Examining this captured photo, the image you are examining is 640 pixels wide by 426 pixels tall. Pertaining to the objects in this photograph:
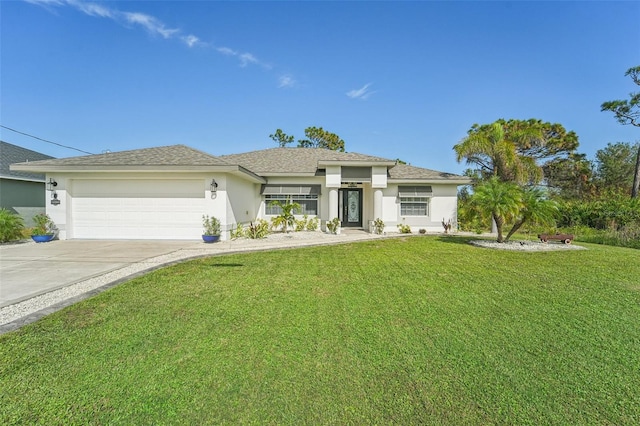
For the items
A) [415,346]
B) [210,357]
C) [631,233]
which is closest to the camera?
A: [210,357]

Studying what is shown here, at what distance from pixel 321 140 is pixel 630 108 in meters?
34.4

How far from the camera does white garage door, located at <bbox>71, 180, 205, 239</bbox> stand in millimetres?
13906

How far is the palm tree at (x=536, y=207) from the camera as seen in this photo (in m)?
11.2

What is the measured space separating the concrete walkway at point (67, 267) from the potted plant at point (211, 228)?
49 cm

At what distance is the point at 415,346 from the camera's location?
371cm

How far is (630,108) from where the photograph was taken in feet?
70.3

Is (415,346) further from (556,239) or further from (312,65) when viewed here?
(312,65)

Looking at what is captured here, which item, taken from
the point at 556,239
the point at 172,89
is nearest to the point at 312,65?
the point at 172,89

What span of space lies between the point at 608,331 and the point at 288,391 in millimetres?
4986

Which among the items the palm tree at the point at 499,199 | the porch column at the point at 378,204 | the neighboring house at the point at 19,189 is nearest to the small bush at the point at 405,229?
the porch column at the point at 378,204

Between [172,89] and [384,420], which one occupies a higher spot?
[172,89]

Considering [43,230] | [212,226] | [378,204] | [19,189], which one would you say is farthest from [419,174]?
[19,189]

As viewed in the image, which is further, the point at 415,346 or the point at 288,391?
the point at 415,346

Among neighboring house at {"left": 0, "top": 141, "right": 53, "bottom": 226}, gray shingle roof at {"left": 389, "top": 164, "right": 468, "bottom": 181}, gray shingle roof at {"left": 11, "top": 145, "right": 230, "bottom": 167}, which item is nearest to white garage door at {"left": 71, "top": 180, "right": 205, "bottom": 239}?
gray shingle roof at {"left": 11, "top": 145, "right": 230, "bottom": 167}
